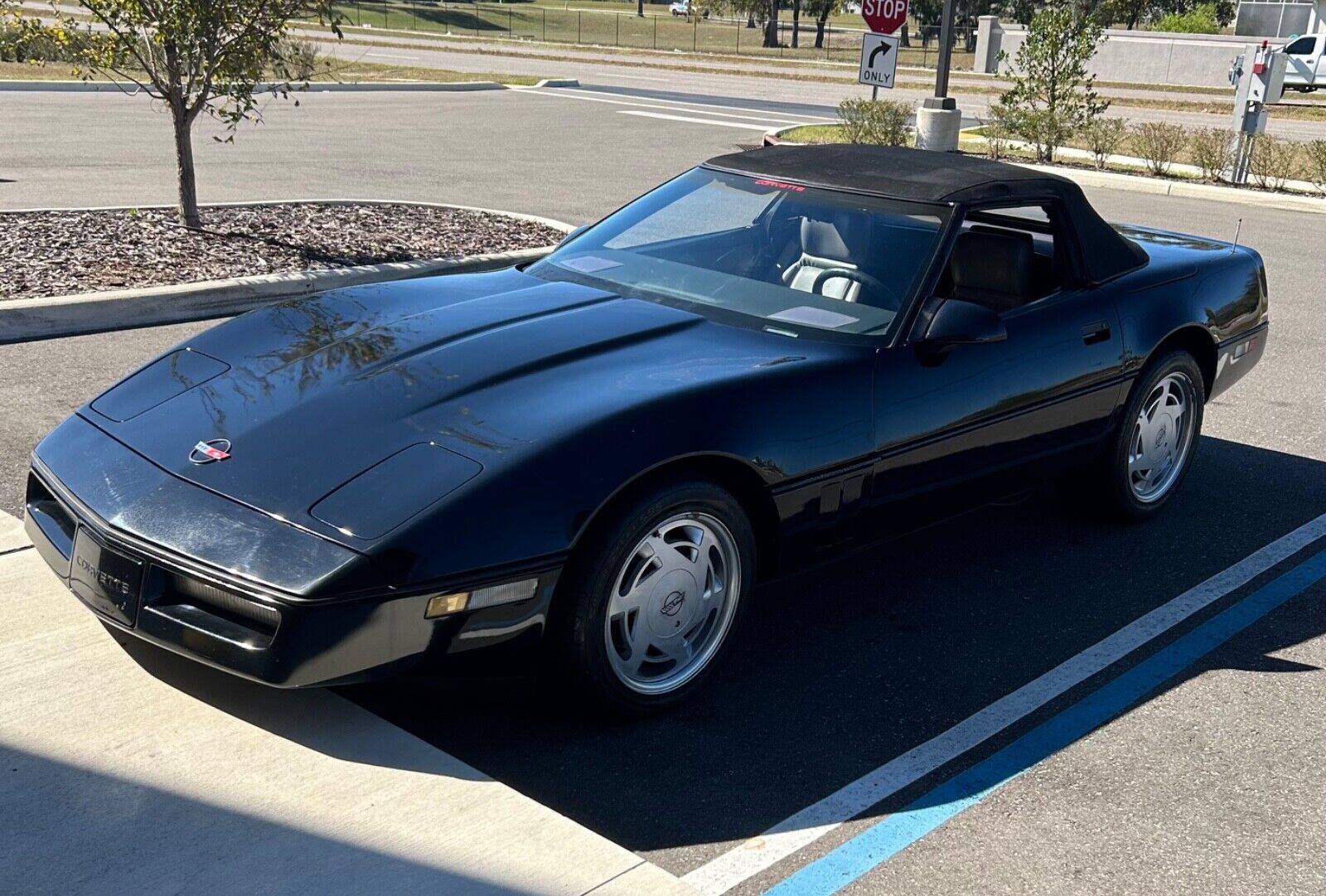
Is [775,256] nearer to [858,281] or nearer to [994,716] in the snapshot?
[858,281]

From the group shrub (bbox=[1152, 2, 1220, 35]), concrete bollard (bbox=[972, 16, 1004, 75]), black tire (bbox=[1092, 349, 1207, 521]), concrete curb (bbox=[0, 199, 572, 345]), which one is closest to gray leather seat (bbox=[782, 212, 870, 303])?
black tire (bbox=[1092, 349, 1207, 521])

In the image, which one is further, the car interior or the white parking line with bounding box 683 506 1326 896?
the car interior

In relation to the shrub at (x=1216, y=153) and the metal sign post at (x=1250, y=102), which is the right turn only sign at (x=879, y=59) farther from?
the metal sign post at (x=1250, y=102)

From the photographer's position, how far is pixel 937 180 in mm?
4875

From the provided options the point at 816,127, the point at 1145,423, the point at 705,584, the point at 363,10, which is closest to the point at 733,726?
the point at 705,584

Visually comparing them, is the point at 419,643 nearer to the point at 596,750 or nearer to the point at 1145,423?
the point at 596,750

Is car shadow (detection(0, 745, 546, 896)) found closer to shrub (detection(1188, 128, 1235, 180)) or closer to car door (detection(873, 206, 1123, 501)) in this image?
car door (detection(873, 206, 1123, 501))

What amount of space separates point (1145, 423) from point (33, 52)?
26.3ft

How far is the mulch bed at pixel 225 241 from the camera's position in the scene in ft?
27.6

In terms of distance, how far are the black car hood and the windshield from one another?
0.72 feet

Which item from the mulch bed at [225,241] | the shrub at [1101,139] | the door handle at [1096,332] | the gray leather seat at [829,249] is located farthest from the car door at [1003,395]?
the shrub at [1101,139]

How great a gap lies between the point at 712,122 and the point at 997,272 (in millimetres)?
19847

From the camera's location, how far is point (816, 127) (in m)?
22.4

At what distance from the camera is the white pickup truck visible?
40500 millimetres
